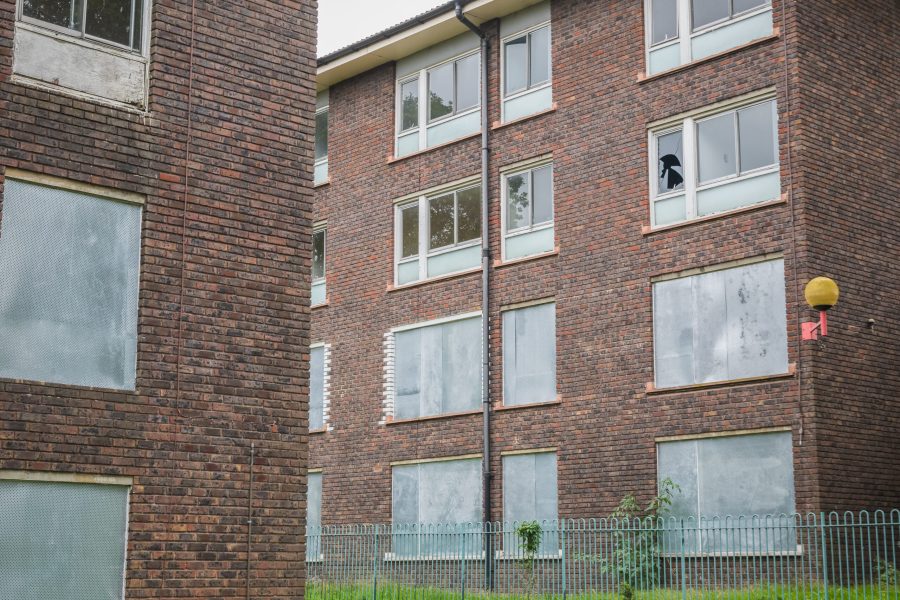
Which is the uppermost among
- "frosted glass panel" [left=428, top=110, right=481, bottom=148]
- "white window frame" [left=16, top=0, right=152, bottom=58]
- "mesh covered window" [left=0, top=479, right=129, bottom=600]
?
"frosted glass panel" [left=428, top=110, right=481, bottom=148]

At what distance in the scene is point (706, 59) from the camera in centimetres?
2189

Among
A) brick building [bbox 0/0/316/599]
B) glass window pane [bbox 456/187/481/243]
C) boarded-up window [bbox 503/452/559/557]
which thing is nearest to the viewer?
brick building [bbox 0/0/316/599]

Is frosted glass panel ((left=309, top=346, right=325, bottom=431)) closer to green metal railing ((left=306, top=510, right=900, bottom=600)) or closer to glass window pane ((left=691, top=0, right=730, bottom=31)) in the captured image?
green metal railing ((left=306, top=510, right=900, bottom=600))

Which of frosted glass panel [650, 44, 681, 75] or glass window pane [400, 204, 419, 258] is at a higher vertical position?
frosted glass panel [650, 44, 681, 75]

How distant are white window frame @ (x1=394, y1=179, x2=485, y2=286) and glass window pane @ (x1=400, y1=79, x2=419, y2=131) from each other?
5.86ft

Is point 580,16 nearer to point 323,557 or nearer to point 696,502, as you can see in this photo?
point 696,502

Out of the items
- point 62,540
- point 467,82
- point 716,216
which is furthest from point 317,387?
point 62,540

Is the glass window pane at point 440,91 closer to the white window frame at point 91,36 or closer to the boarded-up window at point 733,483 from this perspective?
the boarded-up window at point 733,483

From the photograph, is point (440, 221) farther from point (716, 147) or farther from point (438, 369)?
point (716, 147)

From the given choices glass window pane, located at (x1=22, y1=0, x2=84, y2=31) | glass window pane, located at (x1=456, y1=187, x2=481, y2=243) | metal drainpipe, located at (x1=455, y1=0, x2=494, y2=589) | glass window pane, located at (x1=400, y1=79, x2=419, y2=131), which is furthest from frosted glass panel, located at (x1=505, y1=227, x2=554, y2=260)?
glass window pane, located at (x1=22, y1=0, x2=84, y2=31)

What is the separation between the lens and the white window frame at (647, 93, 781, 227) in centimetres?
2103

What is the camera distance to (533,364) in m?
24.0

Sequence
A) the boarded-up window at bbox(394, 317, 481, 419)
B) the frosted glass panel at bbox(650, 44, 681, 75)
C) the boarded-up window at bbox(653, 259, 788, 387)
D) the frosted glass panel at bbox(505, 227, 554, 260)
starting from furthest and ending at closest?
the boarded-up window at bbox(394, 317, 481, 419), the frosted glass panel at bbox(505, 227, 554, 260), the frosted glass panel at bbox(650, 44, 681, 75), the boarded-up window at bbox(653, 259, 788, 387)

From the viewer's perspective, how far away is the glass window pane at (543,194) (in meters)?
24.5
